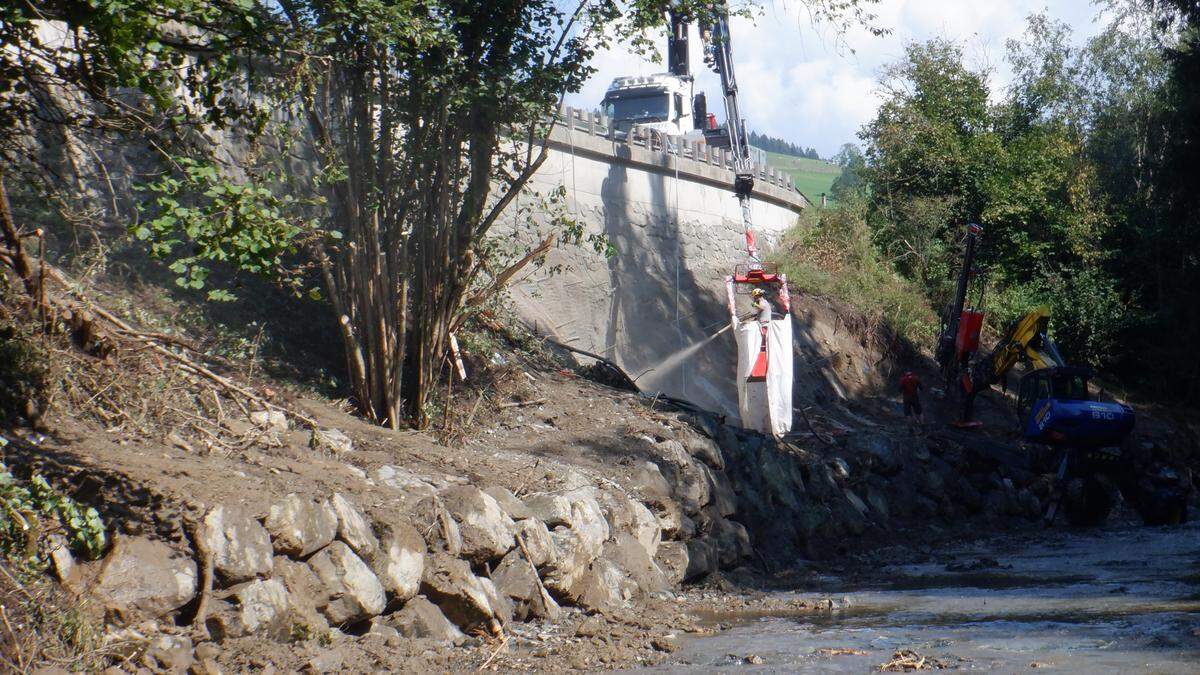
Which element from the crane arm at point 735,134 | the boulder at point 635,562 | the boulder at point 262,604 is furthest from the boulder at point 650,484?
the crane arm at point 735,134

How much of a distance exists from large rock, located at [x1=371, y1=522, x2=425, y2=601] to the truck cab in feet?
73.3

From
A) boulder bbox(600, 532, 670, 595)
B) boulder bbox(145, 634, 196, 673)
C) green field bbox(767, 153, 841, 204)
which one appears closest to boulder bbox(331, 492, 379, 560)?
boulder bbox(145, 634, 196, 673)

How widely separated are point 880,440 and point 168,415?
1274 centimetres

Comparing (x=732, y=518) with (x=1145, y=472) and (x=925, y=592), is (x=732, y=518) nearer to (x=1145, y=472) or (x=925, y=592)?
(x=925, y=592)

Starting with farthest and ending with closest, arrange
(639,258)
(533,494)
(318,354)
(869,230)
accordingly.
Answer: (869,230)
(639,258)
(318,354)
(533,494)

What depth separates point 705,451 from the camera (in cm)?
1441

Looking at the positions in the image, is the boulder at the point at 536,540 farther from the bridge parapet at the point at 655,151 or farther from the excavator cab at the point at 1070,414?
the excavator cab at the point at 1070,414

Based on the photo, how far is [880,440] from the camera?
1867 centimetres

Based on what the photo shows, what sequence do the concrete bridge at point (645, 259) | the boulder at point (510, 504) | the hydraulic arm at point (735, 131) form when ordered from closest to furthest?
the boulder at point (510, 504) → the concrete bridge at point (645, 259) → the hydraulic arm at point (735, 131)

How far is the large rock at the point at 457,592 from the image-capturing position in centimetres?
881

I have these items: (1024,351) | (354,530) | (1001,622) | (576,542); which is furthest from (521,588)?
(1024,351)

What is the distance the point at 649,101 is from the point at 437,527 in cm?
2282

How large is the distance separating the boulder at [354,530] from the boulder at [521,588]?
4.65ft

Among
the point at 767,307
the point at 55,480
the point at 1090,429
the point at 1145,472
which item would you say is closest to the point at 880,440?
the point at 767,307
